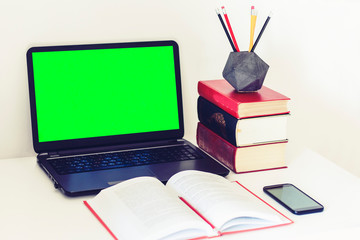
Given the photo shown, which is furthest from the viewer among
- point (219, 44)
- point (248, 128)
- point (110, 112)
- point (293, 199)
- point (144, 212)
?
point (219, 44)

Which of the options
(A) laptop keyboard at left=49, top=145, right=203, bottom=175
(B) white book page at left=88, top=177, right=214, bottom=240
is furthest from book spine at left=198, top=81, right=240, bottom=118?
(B) white book page at left=88, top=177, right=214, bottom=240

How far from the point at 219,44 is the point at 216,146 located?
1.11ft

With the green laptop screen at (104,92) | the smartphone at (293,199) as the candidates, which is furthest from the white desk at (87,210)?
the green laptop screen at (104,92)

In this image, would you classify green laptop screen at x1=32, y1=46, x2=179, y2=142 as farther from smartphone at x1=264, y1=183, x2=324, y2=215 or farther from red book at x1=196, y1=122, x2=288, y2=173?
smartphone at x1=264, y1=183, x2=324, y2=215

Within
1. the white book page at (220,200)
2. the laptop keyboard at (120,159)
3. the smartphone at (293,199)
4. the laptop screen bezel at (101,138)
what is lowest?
the smartphone at (293,199)

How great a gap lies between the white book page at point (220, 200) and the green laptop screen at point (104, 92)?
28 cm

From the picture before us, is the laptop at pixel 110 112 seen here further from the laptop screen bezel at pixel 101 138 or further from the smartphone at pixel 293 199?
the smartphone at pixel 293 199

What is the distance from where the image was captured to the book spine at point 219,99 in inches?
47.8

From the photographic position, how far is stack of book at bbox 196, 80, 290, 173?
1220 millimetres

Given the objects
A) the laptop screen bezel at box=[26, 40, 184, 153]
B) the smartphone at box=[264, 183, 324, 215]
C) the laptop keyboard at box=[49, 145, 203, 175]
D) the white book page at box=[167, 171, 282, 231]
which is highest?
the laptop screen bezel at box=[26, 40, 184, 153]

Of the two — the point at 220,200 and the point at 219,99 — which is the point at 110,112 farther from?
the point at 220,200

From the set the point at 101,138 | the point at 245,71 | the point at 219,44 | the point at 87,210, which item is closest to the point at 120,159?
the point at 101,138

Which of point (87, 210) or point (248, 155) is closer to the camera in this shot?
point (87, 210)

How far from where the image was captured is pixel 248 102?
1.20 m
